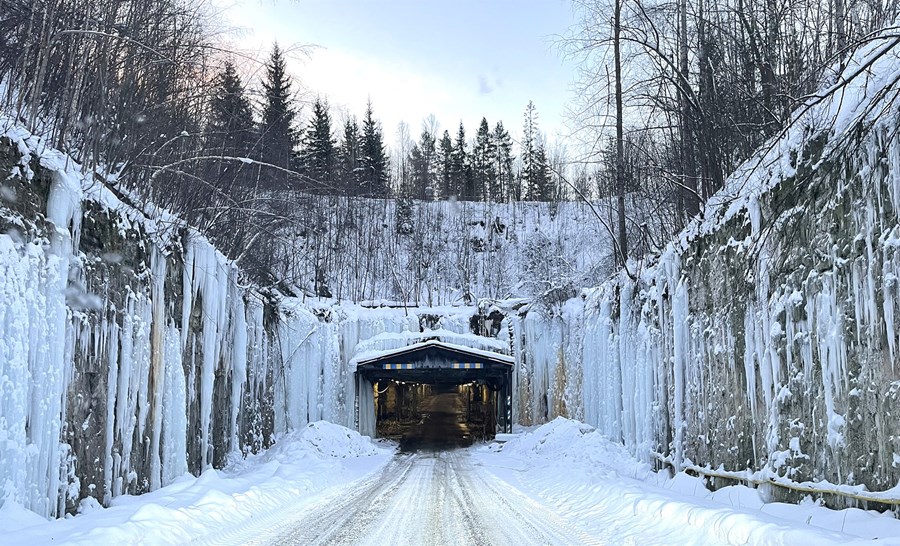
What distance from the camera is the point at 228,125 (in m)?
14.0

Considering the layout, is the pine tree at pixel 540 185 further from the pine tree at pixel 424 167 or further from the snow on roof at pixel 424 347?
the snow on roof at pixel 424 347

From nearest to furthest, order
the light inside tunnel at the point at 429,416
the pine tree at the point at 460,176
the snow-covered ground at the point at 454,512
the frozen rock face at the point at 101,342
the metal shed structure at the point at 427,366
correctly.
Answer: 1. the snow-covered ground at the point at 454,512
2. the frozen rock face at the point at 101,342
3. the metal shed structure at the point at 427,366
4. the light inside tunnel at the point at 429,416
5. the pine tree at the point at 460,176

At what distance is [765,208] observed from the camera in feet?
29.2

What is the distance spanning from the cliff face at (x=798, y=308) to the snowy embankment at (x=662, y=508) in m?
0.43

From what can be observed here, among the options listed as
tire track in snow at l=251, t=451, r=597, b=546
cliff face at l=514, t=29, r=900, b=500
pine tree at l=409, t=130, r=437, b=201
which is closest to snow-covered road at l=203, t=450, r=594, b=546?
tire track in snow at l=251, t=451, r=597, b=546

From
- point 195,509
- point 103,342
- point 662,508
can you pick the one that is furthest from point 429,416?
point 662,508

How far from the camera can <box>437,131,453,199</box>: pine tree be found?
6125cm

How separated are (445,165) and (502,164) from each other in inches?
214

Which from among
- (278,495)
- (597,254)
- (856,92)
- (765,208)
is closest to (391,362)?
(278,495)

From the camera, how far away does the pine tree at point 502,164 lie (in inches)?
2479

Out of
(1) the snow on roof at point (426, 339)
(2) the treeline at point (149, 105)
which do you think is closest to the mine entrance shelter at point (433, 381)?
(1) the snow on roof at point (426, 339)

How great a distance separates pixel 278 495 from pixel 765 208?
8.07 metres

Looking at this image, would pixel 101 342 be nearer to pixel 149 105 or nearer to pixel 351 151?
pixel 149 105

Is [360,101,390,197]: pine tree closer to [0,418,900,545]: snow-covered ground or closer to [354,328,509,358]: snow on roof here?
[354,328,509,358]: snow on roof
